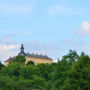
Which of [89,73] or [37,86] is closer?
[89,73]

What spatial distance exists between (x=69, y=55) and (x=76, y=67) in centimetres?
1207

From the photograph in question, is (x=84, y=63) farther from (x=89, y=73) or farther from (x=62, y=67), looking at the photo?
(x=62, y=67)

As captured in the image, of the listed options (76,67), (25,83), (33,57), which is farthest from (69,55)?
(33,57)

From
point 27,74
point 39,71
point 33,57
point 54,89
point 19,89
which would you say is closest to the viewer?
point 54,89

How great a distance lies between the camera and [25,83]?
Result: 6406 centimetres

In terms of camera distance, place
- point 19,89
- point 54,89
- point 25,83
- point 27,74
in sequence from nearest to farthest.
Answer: point 54,89, point 19,89, point 25,83, point 27,74

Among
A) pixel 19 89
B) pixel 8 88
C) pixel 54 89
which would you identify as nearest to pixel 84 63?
pixel 54 89

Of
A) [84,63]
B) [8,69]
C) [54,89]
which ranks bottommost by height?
[54,89]

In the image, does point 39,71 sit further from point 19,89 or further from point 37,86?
point 19,89

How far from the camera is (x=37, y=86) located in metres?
66.8

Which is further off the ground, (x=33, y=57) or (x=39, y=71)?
(x=33, y=57)

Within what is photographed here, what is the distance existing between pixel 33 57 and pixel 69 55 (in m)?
136

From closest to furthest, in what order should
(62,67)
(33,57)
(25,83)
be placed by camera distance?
(62,67), (25,83), (33,57)

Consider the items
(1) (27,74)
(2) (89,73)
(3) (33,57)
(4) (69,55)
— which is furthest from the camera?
(3) (33,57)
